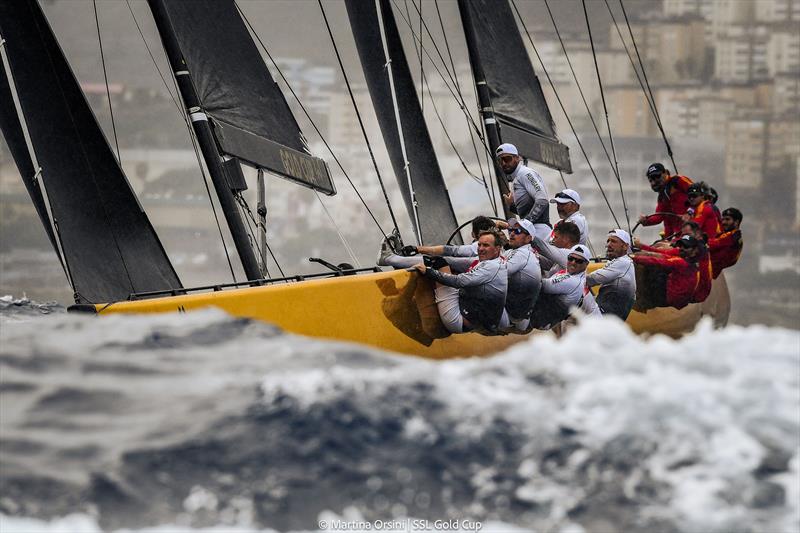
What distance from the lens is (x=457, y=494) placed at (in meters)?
3.87

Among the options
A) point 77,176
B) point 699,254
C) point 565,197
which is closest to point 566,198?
point 565,197

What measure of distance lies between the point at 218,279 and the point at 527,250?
113 ft

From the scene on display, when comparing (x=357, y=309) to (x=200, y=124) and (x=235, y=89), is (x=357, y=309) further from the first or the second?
(x=235, y=89)

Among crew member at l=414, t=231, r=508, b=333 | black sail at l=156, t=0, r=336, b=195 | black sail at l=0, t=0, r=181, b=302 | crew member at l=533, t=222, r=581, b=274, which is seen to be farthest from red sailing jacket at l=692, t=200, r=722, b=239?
black sail at l=0, t=0, r=181, b=302

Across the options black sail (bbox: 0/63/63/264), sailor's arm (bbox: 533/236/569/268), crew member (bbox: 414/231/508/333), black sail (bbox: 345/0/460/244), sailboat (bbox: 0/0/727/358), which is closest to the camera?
sailboat (bbox: 0/0/727/358)

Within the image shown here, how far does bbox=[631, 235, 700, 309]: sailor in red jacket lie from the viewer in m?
8.58

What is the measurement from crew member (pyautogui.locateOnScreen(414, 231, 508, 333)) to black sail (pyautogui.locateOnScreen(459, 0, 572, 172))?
3.24 m

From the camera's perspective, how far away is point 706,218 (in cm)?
928

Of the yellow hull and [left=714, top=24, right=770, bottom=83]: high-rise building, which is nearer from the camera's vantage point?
the yellow hull

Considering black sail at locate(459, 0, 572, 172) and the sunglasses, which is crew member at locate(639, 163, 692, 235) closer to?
black sail at locate(459, 0, 572, 172)

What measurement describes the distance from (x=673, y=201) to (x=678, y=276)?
1.02 m

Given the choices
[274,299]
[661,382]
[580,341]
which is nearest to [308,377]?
[274,299]

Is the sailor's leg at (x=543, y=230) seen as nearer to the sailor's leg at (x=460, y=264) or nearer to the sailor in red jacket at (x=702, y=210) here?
the sailor's leg at (x=460, y=264)

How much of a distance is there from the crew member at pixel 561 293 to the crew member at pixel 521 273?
156 mm
